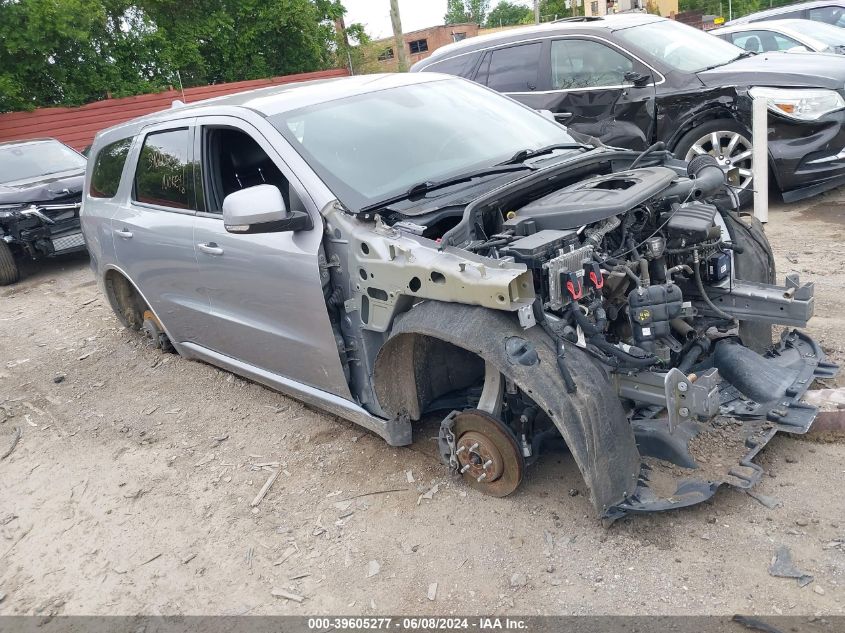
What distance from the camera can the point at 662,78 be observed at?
728cm

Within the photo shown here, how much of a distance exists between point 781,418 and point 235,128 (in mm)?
3006

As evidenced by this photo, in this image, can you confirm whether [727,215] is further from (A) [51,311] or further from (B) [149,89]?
(B) [149,89]

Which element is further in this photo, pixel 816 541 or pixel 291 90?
pixel 291 90

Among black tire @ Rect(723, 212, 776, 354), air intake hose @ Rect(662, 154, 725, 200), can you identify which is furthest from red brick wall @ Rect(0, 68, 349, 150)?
black tire @ Rect(723, 212, 776, 354)

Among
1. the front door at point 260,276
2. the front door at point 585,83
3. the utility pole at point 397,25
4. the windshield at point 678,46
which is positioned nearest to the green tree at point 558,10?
the utility pole at point 397,25

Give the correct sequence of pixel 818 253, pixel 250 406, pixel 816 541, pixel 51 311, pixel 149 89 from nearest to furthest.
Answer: pixel 816 541 → pixel 250 406 → pixel 818 253 → pixel 51 311 → pixel 149 89

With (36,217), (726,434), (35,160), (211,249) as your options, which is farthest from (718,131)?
(35,160)

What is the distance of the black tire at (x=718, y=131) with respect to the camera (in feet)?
22.7

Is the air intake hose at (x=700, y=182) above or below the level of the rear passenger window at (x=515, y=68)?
below

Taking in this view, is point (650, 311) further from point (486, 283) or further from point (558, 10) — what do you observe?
point (558, 10)

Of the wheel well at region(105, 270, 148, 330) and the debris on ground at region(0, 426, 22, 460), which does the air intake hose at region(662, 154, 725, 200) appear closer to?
the wheel well at region(105, 270, 148, 330)

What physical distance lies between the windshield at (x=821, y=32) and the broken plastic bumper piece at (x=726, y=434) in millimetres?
8527

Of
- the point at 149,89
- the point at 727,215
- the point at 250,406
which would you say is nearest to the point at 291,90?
the point at 250,406

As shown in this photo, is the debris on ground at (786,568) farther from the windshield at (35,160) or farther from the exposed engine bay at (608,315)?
the windshield at (35,160)
